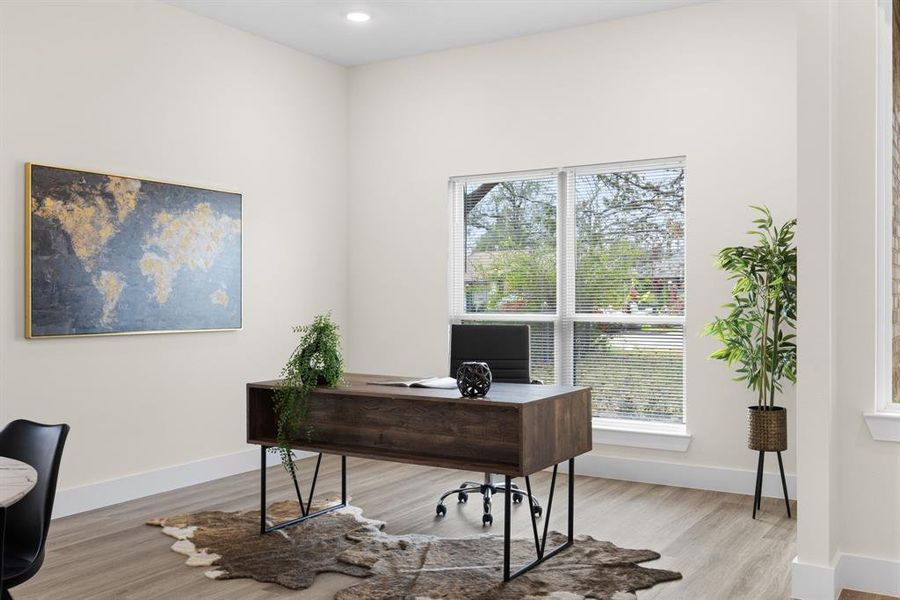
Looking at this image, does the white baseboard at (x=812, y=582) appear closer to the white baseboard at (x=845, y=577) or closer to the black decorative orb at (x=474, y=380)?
the white baseboard at (x=845, y=577)

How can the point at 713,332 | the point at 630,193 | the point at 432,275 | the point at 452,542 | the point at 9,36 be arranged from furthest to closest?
the point at 432,275 < the point at 630,193 < the point at 713,332 < the point at 9,36 < the point at 452,542

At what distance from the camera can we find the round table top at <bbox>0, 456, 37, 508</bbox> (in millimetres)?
1884

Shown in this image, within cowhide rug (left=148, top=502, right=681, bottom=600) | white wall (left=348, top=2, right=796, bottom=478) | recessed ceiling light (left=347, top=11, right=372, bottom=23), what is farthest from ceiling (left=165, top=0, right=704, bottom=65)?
cowhide rug (left=148, top=502, right=681, bottom=600)

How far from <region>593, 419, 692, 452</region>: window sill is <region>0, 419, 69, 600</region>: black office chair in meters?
3.84

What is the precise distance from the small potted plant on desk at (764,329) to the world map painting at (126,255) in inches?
130

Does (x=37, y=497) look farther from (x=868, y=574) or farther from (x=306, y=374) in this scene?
(x=868, y=574)

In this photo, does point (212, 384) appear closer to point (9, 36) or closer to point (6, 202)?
point (6, 202)

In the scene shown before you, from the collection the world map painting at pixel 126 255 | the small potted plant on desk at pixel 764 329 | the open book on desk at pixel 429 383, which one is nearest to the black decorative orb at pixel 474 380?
the open book on desk at pixel 429 383

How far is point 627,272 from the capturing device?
5539mm

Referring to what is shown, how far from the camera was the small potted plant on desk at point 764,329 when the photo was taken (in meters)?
4.50

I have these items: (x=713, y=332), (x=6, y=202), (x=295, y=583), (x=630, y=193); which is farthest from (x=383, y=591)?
(x=630, y=193)

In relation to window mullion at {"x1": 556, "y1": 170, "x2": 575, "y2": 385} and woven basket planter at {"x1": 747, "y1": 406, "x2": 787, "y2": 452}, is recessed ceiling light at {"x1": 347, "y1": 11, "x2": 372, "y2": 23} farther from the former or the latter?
woven basket planter at {"x1": 747, "y1": 406, "x2": 787, "y2": 452}

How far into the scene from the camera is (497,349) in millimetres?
4754

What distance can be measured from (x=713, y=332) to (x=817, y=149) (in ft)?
5.25
